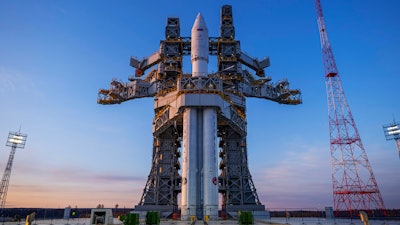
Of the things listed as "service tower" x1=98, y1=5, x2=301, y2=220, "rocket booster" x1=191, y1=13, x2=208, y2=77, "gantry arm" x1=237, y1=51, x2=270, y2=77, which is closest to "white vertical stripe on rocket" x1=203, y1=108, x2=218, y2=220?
"service tower" x1=98, y1=5, x2=301, y2=220

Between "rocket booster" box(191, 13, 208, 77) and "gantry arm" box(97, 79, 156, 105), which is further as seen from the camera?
"gantry arm" box(97, 79, 156, 105)

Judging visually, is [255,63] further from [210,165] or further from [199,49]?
[210,165]

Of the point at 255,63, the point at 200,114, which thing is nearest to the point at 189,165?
the point at 200,114

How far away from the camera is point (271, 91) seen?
67.8 meters

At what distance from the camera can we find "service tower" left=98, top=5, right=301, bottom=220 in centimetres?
4653

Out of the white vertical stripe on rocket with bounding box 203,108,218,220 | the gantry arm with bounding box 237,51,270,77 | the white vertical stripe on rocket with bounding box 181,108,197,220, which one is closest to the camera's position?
the white vertical stripe on rocket with bounding box 203,108,218,220

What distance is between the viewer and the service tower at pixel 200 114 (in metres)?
46.5

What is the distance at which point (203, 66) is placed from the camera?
5503 cm

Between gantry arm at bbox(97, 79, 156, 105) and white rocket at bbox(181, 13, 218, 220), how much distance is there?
1874cm

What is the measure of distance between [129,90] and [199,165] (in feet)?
90.2

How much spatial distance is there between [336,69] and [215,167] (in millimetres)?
44499

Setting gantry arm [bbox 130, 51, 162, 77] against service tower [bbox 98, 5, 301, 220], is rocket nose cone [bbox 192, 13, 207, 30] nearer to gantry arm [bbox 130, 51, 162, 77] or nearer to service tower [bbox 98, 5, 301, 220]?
service tower [bbox 98, 5, 301, 220]

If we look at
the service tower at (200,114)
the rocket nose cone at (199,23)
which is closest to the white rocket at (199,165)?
the service tower at (200,114)

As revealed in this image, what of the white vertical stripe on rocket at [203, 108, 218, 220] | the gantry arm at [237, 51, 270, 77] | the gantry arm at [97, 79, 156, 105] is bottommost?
the white vertical stripe on rocket at [203, 108, 218, 220]
